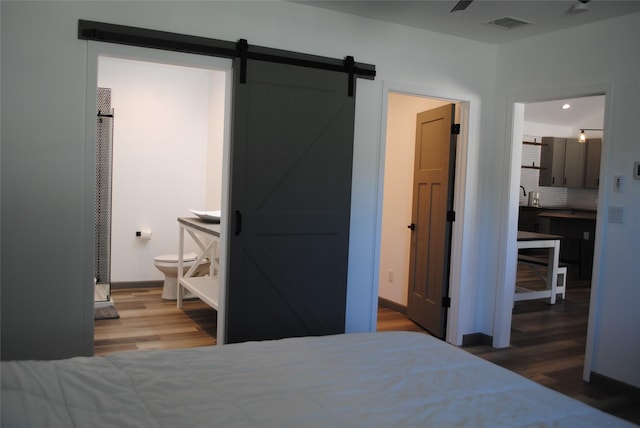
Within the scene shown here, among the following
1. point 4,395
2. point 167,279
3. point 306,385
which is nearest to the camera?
point 4,395

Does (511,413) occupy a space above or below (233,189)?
below

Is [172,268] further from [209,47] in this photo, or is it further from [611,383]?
[611,383]

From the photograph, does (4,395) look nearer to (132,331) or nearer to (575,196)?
(132,331)

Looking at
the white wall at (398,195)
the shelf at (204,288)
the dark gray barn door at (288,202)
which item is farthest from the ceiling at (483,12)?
the shelf at (204,288)

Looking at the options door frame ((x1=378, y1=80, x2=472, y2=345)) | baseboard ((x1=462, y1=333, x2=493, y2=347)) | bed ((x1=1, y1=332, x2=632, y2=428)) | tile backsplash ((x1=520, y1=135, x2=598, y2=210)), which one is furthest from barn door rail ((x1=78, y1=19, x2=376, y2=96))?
tile backsplash ((x1=520, y1=135, x2=598, y2=210))

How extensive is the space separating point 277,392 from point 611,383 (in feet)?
9.90

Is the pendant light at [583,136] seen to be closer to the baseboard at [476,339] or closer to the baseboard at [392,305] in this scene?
the baseboard at [392,305]

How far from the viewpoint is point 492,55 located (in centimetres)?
461

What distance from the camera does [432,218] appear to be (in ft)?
16.0

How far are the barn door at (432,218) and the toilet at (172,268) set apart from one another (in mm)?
2247

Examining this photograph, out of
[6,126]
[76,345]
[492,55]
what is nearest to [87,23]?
[6,126]

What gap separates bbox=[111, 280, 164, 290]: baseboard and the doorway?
265cm

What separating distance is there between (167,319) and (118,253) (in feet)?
5.04

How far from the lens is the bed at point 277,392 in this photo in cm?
147
